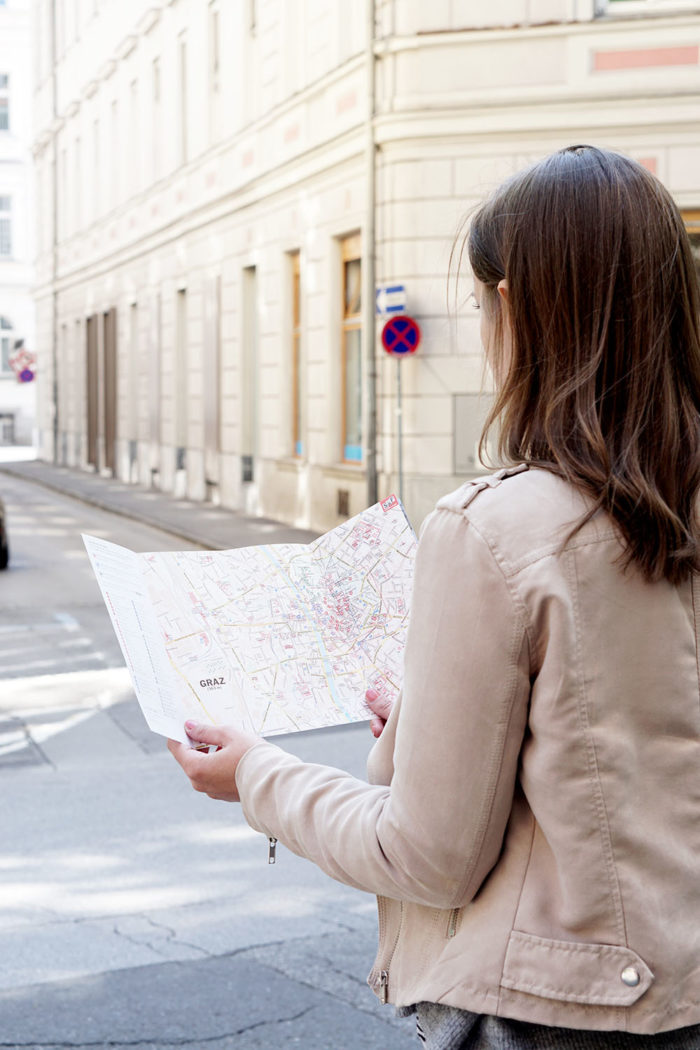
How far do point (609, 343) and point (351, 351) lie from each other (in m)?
15.8

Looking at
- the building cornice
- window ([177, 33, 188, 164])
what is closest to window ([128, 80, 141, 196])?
window ([177, 33, 188, 164])

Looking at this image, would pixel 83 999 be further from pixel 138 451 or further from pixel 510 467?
pixel 138 451

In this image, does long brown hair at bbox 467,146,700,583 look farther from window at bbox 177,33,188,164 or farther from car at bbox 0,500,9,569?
window at bbox 177,33,188,164

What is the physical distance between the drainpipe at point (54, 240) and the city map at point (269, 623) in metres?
35.3

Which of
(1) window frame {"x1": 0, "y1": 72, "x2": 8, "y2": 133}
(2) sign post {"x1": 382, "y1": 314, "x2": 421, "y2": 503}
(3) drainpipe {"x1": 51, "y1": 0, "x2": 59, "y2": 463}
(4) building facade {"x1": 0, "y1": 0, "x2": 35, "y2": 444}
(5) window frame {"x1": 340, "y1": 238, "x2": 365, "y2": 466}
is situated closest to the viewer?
(2) sign post {"x1": 382, "y1": 314, "x2": 421, "y2": 503}

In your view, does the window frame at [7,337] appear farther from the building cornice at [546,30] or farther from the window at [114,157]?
the building cornice at [546,30]

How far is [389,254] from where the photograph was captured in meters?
15.4

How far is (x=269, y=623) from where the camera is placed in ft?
6.18

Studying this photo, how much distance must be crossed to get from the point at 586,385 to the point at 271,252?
18628 millimetres

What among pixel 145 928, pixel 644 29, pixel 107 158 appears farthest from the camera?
pixel 107 158

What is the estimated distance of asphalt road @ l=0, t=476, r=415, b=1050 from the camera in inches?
141

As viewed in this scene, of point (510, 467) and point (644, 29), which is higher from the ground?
point (644, 29)

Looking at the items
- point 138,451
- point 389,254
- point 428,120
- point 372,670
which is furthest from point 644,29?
point 138,451

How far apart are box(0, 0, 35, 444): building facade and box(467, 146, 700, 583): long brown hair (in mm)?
45036
